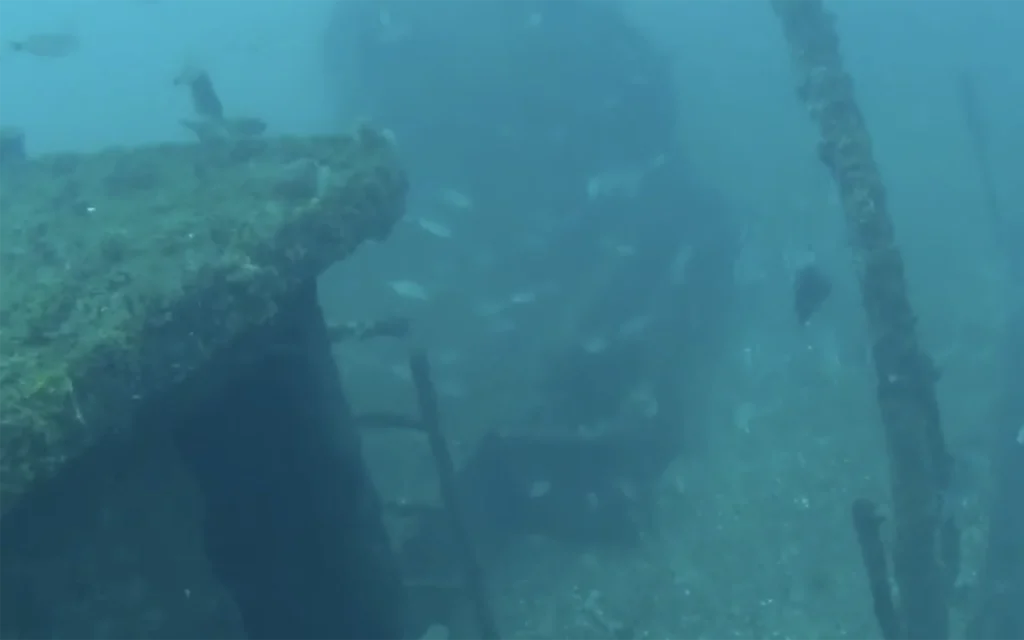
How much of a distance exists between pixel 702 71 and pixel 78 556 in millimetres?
50976

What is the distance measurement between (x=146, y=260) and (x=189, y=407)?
3.60ft

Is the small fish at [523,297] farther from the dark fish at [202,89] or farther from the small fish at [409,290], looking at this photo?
the dark fish at [202,89]

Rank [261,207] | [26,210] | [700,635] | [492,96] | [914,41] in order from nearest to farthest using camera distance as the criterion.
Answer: [261,207] → [26,210] → [700,635] → [492,96] → [914,41]

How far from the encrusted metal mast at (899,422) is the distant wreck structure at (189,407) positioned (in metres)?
5.31

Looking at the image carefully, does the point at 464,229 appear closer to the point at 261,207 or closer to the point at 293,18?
the point at 261,207

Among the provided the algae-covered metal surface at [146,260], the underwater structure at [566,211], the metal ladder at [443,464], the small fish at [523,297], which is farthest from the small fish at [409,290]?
the algae-covered metal surface at [146,260]

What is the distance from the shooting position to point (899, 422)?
10250 millimetres

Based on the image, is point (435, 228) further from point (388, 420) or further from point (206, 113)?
point (388, 420)

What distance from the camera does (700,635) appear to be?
11914 millimetres

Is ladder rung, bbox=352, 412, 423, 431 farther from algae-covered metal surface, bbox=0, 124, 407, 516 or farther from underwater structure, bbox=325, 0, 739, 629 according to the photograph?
algae-covered metal surface, bbox=0, 124, 407, 516

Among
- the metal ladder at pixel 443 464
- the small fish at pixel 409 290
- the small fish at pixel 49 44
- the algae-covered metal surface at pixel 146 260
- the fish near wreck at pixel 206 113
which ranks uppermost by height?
the small fish at pixel 49 44

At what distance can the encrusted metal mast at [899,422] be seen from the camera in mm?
10023

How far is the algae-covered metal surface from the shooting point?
17.1 ft

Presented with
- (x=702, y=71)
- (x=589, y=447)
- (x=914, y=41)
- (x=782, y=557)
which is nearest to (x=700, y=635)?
(x=782, y=557)
